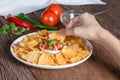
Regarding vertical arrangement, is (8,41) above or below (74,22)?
below

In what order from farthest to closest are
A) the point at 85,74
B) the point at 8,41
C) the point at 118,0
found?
1. the point at 118,0
2. the point at 8,41
3. the point at 85,74

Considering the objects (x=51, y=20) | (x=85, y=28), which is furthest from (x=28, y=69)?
(x=51, y=20)

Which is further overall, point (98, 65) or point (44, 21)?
point (44, 21)

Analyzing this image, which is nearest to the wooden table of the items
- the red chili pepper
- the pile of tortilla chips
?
the pile of tortilla chips

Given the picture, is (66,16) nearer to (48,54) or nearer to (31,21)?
(31,21)

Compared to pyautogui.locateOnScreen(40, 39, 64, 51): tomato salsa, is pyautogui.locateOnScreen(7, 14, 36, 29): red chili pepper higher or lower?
lower

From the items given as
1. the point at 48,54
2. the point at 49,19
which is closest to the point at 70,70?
the point at 48,54

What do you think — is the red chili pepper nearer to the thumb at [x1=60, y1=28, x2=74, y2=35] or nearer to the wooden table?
the wooden table

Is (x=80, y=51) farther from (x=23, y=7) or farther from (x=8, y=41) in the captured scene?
(x=23, y=7)
